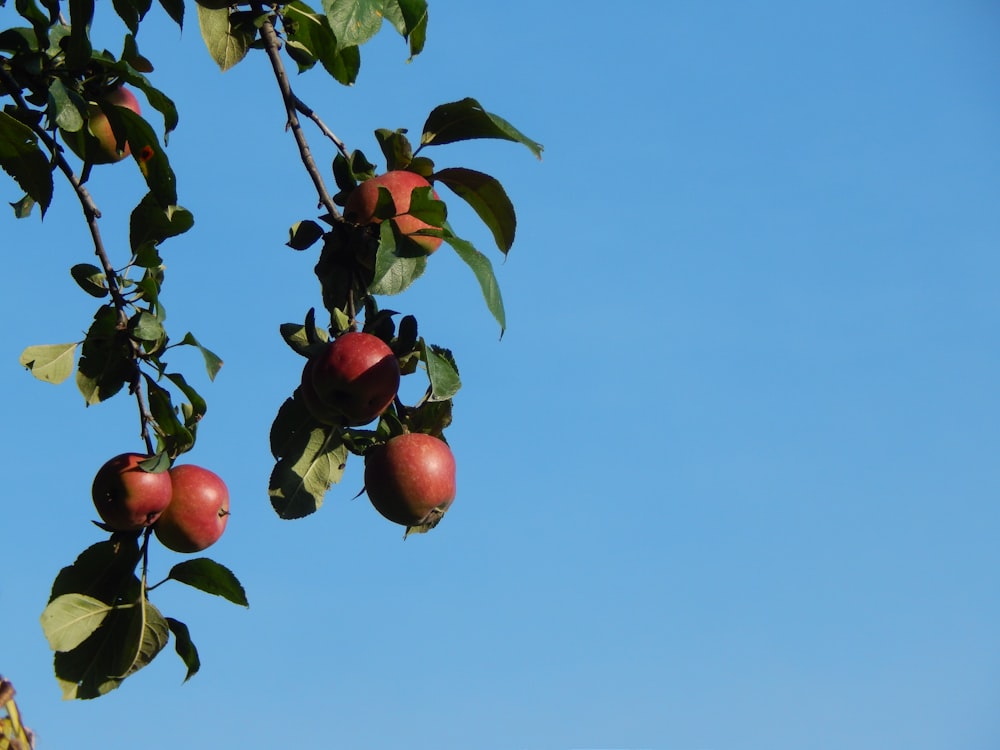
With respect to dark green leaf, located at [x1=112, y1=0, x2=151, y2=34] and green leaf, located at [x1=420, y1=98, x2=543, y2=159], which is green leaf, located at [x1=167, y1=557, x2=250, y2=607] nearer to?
green leaf, located at [x1=420, y1=98, x2=543, y2=159]

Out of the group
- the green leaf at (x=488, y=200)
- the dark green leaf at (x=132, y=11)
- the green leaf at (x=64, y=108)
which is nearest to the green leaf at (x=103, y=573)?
the green leaf at (x=64, y=108)

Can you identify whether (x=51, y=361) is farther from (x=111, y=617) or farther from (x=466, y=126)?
(x=466, y=126)

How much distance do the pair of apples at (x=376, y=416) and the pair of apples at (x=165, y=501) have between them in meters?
0.34

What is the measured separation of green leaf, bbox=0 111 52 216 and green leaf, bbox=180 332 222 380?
0.38 meters

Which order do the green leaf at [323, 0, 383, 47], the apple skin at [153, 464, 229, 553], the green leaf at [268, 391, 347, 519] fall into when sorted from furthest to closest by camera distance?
the apple skin at [153, 464, 229, 553] → the green leaf at [268, 391, 347, 519] → the green leaf at [323, 0, 383, 47]

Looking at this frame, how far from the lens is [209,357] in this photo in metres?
2.24

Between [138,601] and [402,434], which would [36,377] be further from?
[402,434]

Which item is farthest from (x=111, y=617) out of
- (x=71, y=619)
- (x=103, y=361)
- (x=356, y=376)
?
(x=356, y=376)

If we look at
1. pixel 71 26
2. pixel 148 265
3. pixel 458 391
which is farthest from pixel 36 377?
pixel 458 391

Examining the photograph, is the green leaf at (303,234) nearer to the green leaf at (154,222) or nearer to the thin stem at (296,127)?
the thin stem at (296,127)

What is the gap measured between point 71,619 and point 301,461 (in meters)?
0.53

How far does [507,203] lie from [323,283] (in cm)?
34

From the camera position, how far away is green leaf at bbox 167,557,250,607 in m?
2.13

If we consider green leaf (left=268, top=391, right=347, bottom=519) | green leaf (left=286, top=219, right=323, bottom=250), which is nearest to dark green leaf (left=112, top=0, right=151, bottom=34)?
green leaf (left=286, top=219, right=323, bottom=250)
